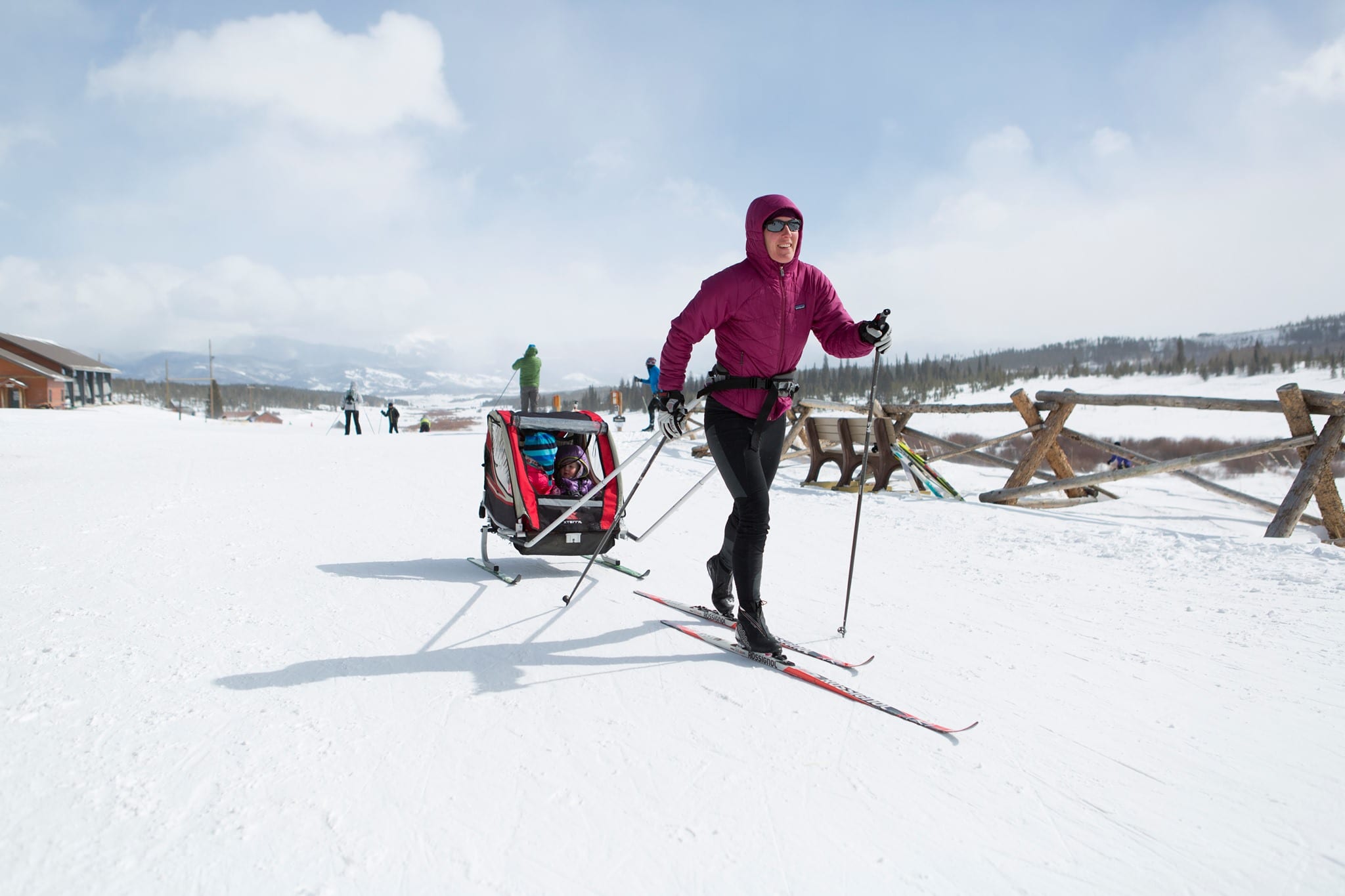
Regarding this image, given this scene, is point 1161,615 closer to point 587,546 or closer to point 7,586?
point 587,546

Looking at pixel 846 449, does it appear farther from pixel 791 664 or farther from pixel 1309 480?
pixel 791 664

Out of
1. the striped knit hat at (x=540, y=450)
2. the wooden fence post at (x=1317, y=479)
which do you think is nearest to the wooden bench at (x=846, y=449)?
the wooden fence post at (x=1317, y=479)

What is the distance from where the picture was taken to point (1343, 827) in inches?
81.6

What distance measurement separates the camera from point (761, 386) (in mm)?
3463

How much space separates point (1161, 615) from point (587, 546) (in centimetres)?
367

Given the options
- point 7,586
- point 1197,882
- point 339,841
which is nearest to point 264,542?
point 7,586

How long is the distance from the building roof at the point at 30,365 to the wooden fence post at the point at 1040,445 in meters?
49.2

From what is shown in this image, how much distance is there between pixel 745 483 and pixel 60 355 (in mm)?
57130

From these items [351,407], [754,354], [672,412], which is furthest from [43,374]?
[754,354]

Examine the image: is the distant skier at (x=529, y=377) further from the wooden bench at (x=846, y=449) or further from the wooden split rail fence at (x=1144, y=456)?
the wooden bench at (x=846, y=449)

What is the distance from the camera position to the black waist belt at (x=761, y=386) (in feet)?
11.3

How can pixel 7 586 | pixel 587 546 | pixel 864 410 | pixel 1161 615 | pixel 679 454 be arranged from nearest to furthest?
pixel 7 586 → pixel 1161 615 → pixel 587 546 → pixel 864 410 → pixel 679 454

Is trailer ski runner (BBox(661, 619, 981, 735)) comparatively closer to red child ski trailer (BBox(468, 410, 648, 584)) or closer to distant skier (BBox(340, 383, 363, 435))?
red child ski trailer (BBox(468, 410, 648, 584))

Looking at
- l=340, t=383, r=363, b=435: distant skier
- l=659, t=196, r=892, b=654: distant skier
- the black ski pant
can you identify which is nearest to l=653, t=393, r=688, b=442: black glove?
l=659, t=196, r=892, b=654: distant skier
